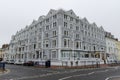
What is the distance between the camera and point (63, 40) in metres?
55.8

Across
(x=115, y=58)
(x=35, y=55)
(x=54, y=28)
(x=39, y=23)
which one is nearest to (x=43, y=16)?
(x=39, y=23)

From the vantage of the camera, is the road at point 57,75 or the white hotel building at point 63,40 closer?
the road at point 57,75

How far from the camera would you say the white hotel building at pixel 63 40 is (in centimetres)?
5572

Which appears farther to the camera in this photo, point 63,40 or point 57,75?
point 63,40

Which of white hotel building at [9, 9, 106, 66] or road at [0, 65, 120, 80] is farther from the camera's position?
white hotel building at [9, 9, 106, 66]

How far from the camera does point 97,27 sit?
7825 cm

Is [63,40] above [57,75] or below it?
above

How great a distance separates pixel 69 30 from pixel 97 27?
23292 millimetres

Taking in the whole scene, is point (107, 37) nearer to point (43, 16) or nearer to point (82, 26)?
point (82, 26)

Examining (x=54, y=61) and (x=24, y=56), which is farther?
(x=24, y=56)

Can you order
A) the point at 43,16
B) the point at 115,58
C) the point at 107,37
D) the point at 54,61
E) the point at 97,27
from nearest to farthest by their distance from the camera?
the point at 54,61, the point at 43,16, the point at 97,27, the point at 107,37, the point at 115,58

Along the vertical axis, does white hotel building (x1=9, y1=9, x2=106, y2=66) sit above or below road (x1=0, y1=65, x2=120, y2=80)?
above

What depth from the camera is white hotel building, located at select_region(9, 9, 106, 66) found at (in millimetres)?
55719

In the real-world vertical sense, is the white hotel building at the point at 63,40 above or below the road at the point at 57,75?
above
